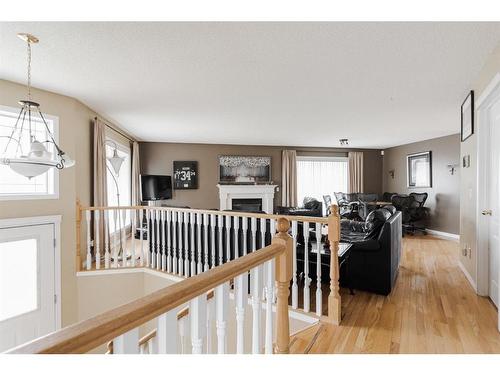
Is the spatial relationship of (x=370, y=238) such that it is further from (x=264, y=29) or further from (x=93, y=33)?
(x=93, y=33)

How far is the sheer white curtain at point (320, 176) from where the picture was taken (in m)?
8.11

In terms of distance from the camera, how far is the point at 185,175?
727 centimetres

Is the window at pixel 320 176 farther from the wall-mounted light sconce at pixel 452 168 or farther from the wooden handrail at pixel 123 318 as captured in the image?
the wooden handrail at pixel 123 318

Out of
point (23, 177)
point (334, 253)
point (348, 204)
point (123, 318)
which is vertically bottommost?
point (334, 253)

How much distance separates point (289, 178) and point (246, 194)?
4.37 ft

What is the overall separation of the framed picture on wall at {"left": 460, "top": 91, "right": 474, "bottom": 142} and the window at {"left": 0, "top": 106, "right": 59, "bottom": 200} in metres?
4.79

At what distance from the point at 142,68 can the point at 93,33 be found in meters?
0.64

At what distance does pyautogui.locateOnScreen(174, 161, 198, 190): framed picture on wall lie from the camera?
7230mm

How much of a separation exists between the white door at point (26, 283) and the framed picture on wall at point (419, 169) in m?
7.56

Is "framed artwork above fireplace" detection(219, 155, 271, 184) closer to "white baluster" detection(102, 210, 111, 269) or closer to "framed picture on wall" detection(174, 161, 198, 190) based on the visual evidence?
"framed picture on wall" detection(174, 161, 198, 190)

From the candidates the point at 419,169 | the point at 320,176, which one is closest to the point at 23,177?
the point at 320,176

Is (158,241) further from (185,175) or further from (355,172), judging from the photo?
(355,172)

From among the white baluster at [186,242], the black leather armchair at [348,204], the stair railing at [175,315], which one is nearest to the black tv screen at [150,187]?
the white baluster at [186,242]

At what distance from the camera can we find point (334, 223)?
2.38 m
